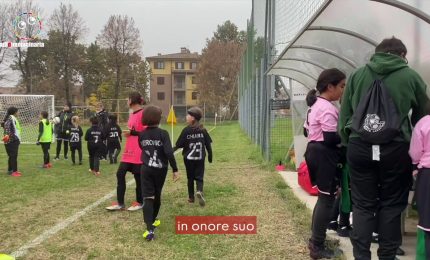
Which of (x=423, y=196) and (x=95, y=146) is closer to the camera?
(x=423, y=196)

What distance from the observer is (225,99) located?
63.3m

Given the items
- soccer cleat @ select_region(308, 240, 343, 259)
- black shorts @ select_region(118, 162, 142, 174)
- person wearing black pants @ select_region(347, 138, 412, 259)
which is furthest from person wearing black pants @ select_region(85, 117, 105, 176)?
person wearing black pants @ select_region(347, 138, 412, 259)

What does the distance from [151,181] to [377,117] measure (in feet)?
9.47

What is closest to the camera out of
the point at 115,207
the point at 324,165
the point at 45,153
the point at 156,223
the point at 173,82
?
the point at 324,165

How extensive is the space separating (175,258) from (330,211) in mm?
1641

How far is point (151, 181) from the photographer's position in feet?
16.8

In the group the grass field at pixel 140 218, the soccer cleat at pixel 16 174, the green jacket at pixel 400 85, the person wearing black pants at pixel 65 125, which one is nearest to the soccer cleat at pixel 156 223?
the grass field at pixel 140 218

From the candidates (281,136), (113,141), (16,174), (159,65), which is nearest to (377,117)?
(16,174)

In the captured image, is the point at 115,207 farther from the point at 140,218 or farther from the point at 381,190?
the point at 381,190

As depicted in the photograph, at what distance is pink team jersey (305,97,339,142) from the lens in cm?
393

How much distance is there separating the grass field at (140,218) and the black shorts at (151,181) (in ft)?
1.75

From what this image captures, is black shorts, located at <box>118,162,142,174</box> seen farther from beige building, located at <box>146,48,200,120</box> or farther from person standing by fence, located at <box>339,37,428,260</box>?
beige building, located at <box>146,48,200,120</box>

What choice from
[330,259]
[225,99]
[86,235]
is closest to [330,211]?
[330,259]

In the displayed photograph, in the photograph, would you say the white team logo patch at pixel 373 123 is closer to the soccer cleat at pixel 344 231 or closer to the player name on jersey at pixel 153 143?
the soccer cleat at pixel 344 231
